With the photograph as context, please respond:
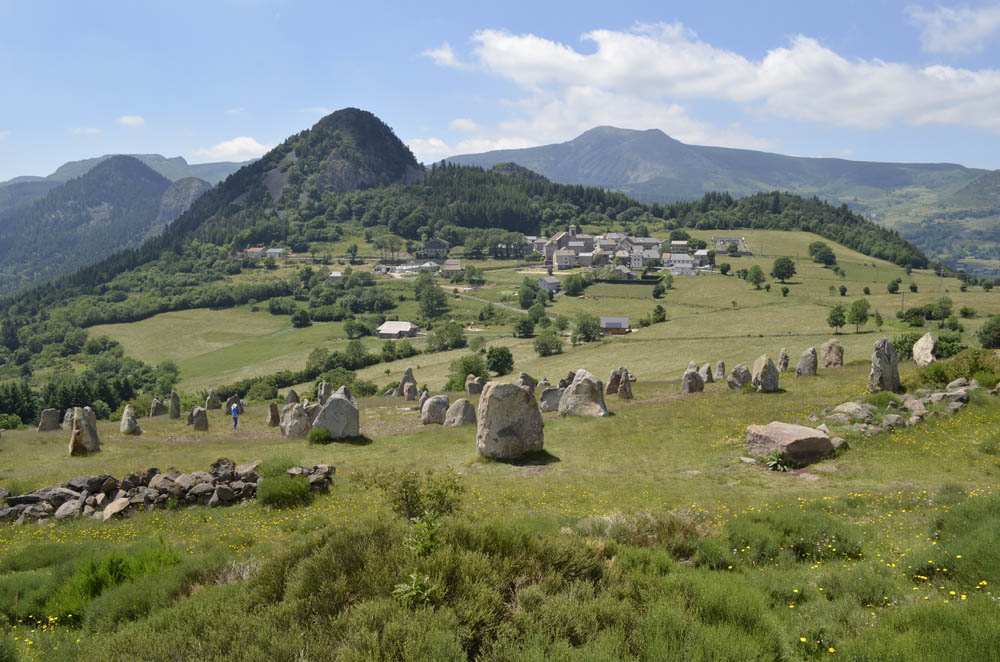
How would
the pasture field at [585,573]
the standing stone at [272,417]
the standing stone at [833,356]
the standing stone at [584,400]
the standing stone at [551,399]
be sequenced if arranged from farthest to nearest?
the standing stone at [833,356] → the standing stone at [272,417] → the standing stone at [551,399] → the standing stone at [584,400] → the pasture field at [585,573]

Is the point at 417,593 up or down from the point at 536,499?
up

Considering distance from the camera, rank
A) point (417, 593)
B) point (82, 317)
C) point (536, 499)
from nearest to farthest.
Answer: point (417, 593) → point (536, 499) → point (82, 317)

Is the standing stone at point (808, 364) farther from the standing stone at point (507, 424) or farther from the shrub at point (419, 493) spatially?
the shrub at point (419, 493)

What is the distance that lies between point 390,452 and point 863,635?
21.5 m

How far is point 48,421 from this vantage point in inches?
1404

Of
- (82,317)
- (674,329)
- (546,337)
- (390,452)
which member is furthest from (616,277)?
(82,317)

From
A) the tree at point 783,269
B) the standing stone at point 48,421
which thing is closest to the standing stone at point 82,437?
the standing stone at point 48,421

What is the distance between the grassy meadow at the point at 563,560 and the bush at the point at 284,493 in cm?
46

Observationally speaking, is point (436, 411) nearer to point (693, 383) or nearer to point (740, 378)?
point (693, 383)

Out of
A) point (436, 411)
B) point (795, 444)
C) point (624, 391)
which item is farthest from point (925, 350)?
point (436, 411)

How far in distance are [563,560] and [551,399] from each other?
24658 mm

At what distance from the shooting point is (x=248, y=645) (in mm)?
7637

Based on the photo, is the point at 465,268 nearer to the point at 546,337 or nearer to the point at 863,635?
the point at 546,337

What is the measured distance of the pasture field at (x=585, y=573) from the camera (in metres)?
7.49
